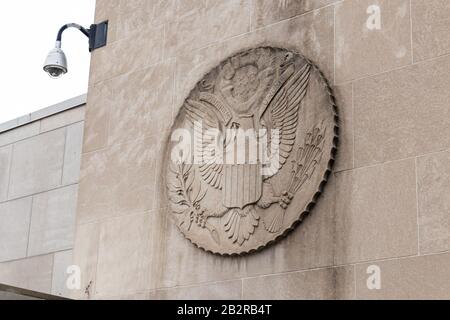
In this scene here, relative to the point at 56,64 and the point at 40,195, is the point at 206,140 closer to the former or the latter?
the point at 56,64

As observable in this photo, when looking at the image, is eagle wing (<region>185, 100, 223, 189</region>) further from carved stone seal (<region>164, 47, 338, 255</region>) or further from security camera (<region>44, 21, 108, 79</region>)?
security camera (<region>44, 21, 108, 79</region>)

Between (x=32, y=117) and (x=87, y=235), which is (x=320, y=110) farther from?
(x=32, y=117)

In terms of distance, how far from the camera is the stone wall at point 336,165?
8.98m

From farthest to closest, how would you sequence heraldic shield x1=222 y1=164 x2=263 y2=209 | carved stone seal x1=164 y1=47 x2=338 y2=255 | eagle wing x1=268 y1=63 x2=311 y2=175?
heraldic shield x1=222 y1=164 x2=263 y2=209, eagle wing x1=268 y1=63 x2=311 y2=175, carved stone seal x1=164 y1=47 x2=338 y2=255

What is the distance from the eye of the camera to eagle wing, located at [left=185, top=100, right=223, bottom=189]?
10461 millimetres

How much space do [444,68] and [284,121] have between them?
1764 millimetres

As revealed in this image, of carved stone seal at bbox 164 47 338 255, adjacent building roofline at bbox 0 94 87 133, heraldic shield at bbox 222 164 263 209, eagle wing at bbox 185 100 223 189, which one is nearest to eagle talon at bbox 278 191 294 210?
carved stone seal at bbox 164 47 338 255

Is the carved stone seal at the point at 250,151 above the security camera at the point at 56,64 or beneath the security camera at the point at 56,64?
beneath

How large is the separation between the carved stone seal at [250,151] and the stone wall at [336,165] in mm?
149

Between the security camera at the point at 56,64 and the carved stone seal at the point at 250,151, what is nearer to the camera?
the carved stone seal at the point at 250,151

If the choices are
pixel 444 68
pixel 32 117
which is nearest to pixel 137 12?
pixel 32 117

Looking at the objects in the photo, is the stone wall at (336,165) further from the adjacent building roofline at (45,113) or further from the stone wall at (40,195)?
the stone wall at (40,195)

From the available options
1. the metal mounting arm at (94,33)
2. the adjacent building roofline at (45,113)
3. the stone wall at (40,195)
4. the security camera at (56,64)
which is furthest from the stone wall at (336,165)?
the stone wall at (40,195)

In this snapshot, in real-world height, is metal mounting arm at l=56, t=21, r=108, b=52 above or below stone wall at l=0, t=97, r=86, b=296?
above
